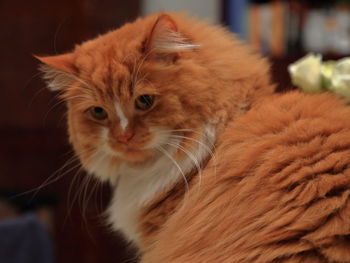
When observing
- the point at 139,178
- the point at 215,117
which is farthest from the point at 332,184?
the point at 139,178

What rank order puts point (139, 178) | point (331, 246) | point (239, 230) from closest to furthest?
1. point (331, 246)
2. point (239, 230)
3. point (139, 178)

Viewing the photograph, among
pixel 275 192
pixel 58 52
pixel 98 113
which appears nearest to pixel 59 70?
pixel 98 113

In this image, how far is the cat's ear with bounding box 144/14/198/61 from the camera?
3.26 feet

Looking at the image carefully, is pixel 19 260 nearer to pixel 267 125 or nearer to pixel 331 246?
pixel 267 125

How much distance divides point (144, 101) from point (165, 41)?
133 millimetres

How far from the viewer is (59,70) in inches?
42.9

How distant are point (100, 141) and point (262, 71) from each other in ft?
1.37

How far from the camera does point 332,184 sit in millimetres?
862

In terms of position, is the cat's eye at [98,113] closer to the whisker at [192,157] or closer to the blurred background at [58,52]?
the whisker at [192,157]

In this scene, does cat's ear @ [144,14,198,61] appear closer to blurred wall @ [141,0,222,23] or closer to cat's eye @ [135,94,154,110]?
cat's eye @ [135,94,154,110]

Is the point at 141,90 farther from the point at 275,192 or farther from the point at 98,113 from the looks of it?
the point at 275,192

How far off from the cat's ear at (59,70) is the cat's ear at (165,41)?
0.19 meters

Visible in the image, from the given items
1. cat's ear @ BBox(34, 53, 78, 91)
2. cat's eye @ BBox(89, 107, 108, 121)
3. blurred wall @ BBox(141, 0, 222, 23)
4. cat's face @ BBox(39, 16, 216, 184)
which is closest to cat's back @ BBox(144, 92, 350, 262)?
cat's face @ BBox(39, 16, 216, 184)

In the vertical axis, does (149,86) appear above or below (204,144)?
above
